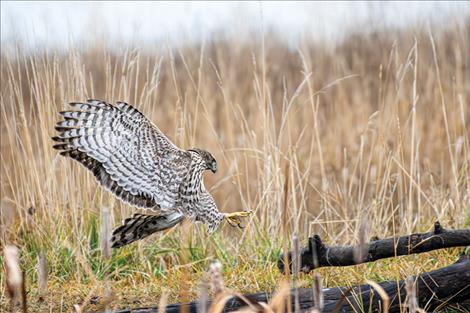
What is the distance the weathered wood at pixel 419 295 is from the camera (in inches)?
127

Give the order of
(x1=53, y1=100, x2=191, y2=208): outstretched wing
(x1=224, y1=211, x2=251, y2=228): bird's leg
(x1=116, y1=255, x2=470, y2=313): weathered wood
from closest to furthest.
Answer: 1. (x1=116, y1=255, x2=470, y2=313): weathered wood
2. (x1=53, y1=100, x2=191, y2=208): outstretched wing
3. (x1=224, y1=211, x2=251, y2=228): bird's leg

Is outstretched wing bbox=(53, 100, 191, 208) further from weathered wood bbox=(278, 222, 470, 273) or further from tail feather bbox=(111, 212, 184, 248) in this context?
weathered wood bbox=(278, 222, 470, 273)

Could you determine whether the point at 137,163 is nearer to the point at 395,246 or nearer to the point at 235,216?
the point at 235,216

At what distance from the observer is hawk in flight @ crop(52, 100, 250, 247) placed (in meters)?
3.47

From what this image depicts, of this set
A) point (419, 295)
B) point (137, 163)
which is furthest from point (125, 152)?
point (419, 295)

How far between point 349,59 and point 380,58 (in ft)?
2.28

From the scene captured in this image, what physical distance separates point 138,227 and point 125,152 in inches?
15.5

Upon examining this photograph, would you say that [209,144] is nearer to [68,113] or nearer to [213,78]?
[213,78]

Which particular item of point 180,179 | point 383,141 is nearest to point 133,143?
point 180,179

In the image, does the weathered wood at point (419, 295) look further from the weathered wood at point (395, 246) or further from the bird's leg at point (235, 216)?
the bird's leg at point (235, 216)

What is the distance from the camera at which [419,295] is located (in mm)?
3316

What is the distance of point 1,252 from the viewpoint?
485 cm

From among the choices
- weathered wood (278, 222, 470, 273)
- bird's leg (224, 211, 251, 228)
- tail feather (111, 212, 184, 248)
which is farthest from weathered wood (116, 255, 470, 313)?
tail feather (111, 212, 184, 248)

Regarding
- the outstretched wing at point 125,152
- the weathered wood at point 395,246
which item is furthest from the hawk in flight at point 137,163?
the weathered wood at point 395,246
